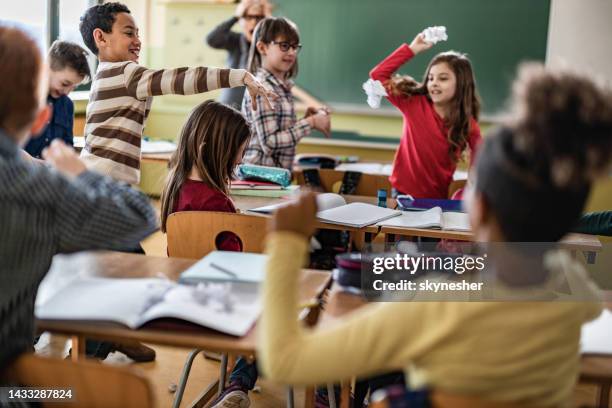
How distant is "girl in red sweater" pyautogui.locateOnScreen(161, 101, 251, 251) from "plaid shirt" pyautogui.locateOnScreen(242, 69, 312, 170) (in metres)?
1.03

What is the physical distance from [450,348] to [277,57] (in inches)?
105

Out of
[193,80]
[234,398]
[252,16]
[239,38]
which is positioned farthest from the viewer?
[239,38]

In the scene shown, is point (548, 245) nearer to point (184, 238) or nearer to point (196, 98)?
point (184, 238)

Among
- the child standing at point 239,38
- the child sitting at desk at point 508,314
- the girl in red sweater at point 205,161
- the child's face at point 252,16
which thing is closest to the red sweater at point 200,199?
the girl in red sweater at point 205,161

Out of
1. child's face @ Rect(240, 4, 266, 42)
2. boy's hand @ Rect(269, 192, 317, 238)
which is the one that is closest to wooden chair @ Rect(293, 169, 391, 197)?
child's face @ Rect(240, 4, 266, 42)

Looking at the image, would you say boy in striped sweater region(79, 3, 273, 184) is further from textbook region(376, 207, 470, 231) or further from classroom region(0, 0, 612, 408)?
textbook region(376, 207, 470, 231)

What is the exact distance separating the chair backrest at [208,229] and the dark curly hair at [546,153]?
3.52 ft

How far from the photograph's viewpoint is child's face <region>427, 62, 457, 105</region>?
10.4 ft

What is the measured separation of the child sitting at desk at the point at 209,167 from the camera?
2252mm

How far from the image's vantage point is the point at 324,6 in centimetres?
527

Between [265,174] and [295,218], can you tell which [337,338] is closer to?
[295,218]

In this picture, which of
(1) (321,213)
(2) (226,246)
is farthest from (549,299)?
(1) (321,213)

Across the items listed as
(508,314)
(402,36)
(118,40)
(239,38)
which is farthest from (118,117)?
(402,36)

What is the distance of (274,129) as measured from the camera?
3.39m
